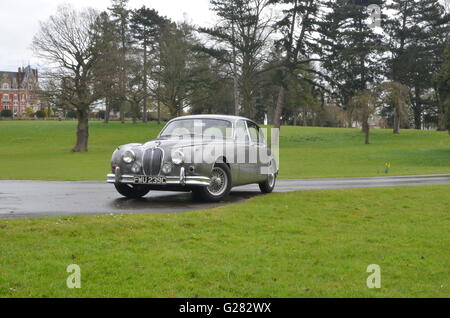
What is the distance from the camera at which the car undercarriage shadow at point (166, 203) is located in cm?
913

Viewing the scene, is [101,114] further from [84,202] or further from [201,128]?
[84,202]

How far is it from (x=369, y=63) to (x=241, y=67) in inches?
610

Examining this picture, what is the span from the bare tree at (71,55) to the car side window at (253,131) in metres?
34.9

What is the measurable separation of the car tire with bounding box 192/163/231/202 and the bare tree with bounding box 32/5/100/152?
36.6 m

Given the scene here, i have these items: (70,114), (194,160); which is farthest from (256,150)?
(70,114)

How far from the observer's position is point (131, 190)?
1103 cm

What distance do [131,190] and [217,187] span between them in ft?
6.65

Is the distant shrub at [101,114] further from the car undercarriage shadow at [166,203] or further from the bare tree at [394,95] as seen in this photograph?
the car undercarriage shadow at [166,203]

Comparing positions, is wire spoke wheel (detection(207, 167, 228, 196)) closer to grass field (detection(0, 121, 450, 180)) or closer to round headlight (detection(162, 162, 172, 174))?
round headlight (detection(162, 162, 172, 174))

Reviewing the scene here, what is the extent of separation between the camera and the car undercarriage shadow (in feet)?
30.0

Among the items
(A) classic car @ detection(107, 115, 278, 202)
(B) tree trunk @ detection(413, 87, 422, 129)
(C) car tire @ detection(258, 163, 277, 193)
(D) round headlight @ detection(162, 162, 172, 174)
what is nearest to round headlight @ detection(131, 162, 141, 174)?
(A) classic car @ detection(107, 115, 278, 202)

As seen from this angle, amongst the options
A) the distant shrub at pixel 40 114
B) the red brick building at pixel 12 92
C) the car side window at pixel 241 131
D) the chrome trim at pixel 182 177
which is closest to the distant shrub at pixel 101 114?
the distant shrub at pixel 40 114
